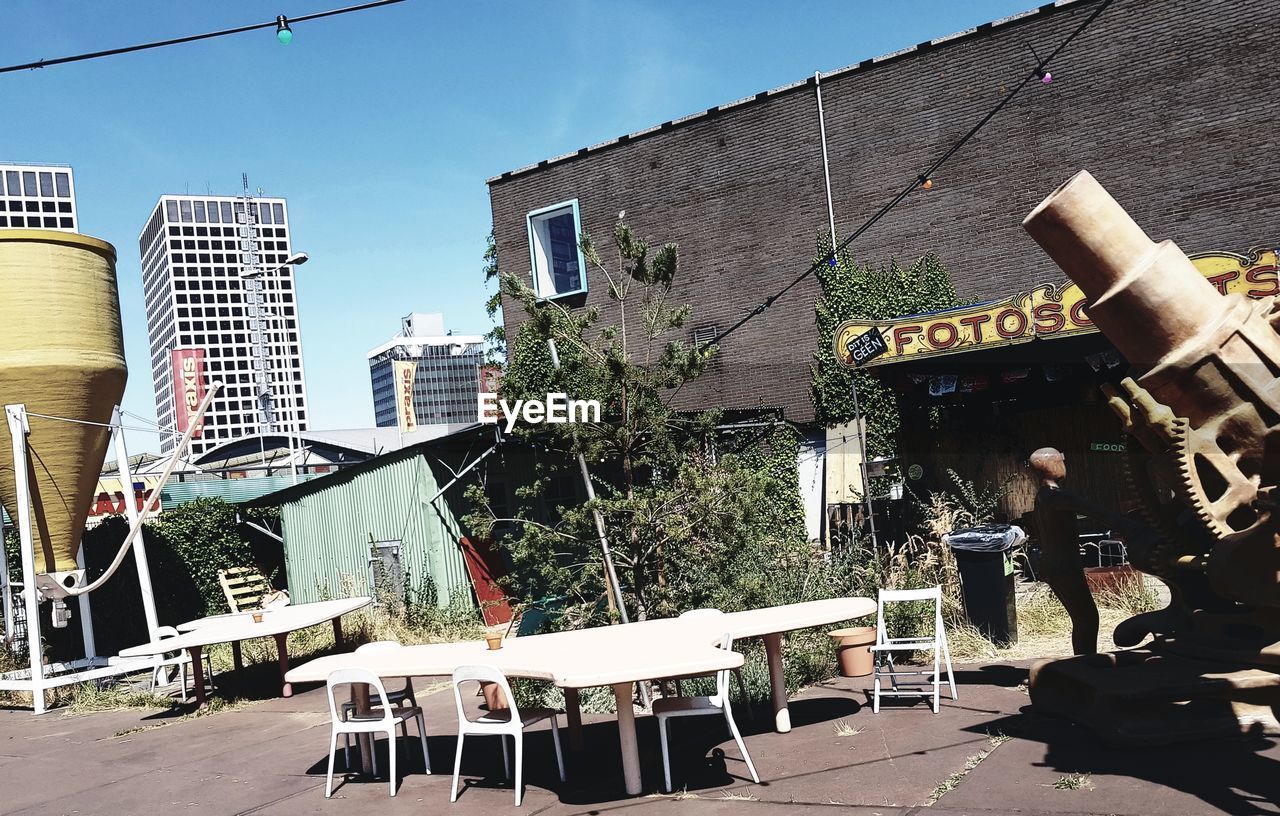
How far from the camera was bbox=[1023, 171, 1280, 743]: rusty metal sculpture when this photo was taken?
6184mm

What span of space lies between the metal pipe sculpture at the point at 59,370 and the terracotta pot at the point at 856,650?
1055 cm

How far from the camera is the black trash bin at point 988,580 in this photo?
10352mm

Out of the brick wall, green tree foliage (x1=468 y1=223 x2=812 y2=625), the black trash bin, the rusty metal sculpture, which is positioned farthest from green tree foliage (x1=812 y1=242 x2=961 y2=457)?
the rusty metal sculpture

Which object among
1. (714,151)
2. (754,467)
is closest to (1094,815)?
(754,467)

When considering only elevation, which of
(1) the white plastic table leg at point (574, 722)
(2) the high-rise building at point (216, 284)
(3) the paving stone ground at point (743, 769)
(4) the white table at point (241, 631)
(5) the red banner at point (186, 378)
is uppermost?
(2) the high-rise building at point (216, 284)

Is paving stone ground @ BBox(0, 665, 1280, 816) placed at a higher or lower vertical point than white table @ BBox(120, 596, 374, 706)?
lower

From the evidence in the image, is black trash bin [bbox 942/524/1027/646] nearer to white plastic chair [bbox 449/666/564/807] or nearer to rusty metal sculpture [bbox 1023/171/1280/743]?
rusty metal sculpture [bbox 1023/171/1280/743]

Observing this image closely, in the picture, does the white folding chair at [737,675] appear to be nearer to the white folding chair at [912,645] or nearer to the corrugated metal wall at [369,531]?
the white folding chair at [912,645]

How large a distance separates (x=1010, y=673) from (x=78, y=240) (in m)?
13.0

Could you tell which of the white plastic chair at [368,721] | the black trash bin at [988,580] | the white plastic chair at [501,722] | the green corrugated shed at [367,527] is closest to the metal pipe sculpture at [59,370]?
the green corrugated shed at [367,527]

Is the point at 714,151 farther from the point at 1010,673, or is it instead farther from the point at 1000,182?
the point at 1010,673

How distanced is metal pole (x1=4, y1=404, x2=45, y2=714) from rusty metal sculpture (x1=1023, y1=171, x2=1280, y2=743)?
12.3m

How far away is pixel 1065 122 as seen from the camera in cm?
1808

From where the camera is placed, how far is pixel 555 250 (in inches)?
965
